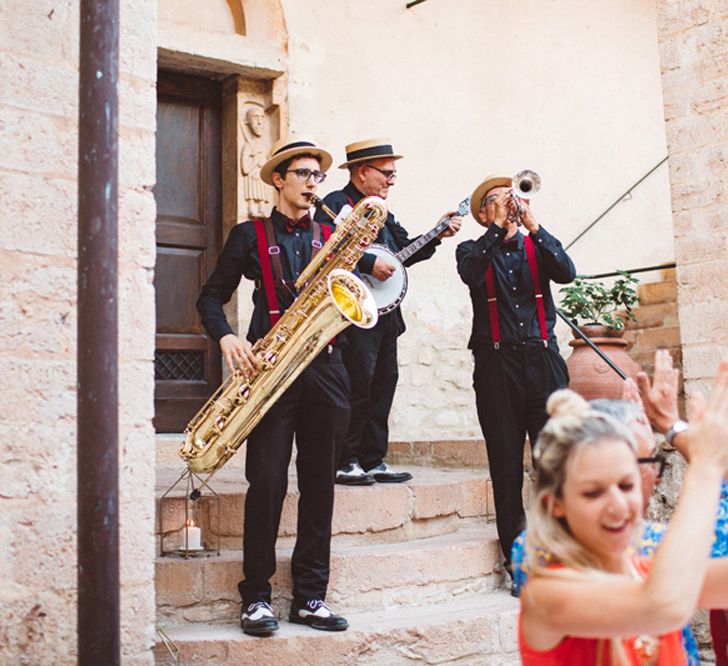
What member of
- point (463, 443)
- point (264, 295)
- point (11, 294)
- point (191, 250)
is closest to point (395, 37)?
point (191, 250)

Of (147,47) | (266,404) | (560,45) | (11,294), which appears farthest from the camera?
(560,45)

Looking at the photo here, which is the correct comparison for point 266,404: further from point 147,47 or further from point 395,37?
point 395,37

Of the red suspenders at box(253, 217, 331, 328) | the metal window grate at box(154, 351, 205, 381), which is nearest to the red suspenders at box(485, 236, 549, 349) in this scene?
the red suspenders at box(253, 217, 331, 328)

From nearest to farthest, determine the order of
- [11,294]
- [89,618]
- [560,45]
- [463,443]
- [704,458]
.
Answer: [704,458]
[89,618]
[11,294]
[463,443]
[560,45]

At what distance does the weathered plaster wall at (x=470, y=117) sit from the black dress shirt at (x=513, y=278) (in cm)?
242

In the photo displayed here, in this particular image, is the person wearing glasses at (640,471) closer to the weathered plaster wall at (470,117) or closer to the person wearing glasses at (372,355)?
the person wearing glasses at (372,355)

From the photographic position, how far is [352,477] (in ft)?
17.5

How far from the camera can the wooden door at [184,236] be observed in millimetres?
6836

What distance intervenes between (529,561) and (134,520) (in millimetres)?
2065

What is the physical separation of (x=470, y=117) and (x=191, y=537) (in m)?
4.60

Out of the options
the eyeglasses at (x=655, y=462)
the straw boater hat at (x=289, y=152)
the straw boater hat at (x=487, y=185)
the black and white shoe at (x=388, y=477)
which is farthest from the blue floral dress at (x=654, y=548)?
the black and white shoe at (x=388, y=477)

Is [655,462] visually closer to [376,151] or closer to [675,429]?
[675,429]

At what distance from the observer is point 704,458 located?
1813 millimetres

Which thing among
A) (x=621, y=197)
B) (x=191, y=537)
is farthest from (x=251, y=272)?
(x=621, y=197)
